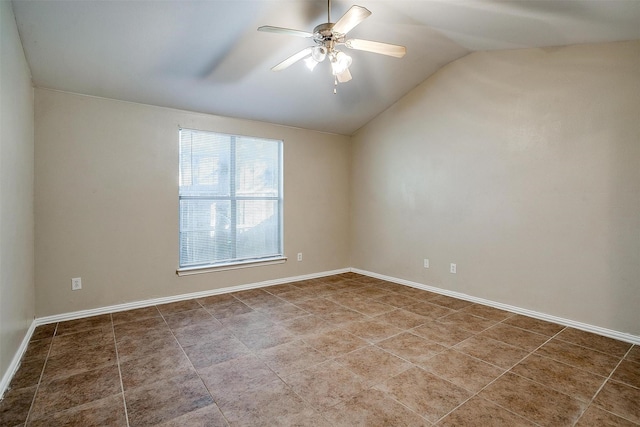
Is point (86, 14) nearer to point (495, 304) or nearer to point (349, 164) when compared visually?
point (349, 164)

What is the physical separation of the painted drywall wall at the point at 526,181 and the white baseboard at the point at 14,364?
156 inches

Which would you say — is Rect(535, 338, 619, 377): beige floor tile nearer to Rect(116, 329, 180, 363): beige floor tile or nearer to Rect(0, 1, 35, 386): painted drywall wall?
Rect(116, 329, 180, 363): beige floor tile

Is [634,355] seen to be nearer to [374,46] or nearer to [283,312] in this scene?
[283,312]

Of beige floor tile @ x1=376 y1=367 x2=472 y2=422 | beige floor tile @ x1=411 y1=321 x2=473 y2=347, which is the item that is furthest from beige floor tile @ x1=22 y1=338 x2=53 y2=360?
beige floor tile @ x1=411 y1=321 x2=473 y2=347

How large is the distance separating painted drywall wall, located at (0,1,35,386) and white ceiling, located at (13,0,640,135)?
0.93 feet

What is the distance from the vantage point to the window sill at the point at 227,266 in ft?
12.4

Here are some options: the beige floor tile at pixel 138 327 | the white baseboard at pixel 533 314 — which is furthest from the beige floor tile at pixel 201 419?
the white baseboard at pixel 533 314

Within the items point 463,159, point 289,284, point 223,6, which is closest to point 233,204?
point 289,284

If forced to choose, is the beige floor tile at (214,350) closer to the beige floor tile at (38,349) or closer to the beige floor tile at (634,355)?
the beige floor tile at (38,349)

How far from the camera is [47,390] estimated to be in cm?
197

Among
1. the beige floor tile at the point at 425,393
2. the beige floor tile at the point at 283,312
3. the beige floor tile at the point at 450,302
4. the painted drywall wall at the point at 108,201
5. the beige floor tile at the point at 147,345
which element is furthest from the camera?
the beige floor tile at the point at 450,302

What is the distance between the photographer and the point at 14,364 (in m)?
2.18

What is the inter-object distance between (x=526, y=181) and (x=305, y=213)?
109 inches

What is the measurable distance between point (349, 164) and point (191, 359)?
3717 millimetres
